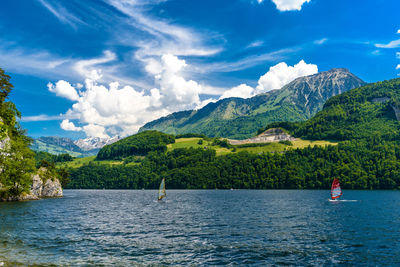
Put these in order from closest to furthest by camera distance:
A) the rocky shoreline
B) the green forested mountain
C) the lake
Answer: the lake → the green forested mountain → the rocky shoreline

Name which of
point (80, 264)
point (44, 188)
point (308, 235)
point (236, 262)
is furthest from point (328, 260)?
point (44, 188)

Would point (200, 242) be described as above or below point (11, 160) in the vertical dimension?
below

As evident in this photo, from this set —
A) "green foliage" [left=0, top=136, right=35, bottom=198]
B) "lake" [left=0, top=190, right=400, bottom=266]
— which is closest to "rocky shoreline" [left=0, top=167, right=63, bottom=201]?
"green foliage" [left=0, top=136, right=35, bottom=198]

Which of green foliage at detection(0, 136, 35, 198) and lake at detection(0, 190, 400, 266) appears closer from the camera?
lake at detection(0, 190, 400, 266)

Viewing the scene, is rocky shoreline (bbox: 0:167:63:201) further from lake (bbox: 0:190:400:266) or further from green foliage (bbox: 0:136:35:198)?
lake (bbox: 0:190:400:266)

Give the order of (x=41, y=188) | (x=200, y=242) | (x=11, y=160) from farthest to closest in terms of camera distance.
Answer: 1. (x=41, y=188)
2. (x=11, y=160)
3. (x=200, y=242)

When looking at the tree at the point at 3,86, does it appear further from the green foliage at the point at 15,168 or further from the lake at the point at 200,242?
the lake at the point at 200,242

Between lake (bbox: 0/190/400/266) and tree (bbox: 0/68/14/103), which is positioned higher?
tree (bbox: 0/68/14/103)

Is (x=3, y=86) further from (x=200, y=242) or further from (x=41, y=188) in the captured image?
(x=200, y=242)

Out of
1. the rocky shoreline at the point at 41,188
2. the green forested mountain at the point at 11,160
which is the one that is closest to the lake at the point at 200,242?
the green forested mountain at the point at 11,160

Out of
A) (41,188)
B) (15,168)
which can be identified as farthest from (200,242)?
(41,188)

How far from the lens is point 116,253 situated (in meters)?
40.1

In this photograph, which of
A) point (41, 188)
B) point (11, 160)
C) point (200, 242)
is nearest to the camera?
point (200, 242)

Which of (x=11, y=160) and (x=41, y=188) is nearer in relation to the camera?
(x=11, y=160)
